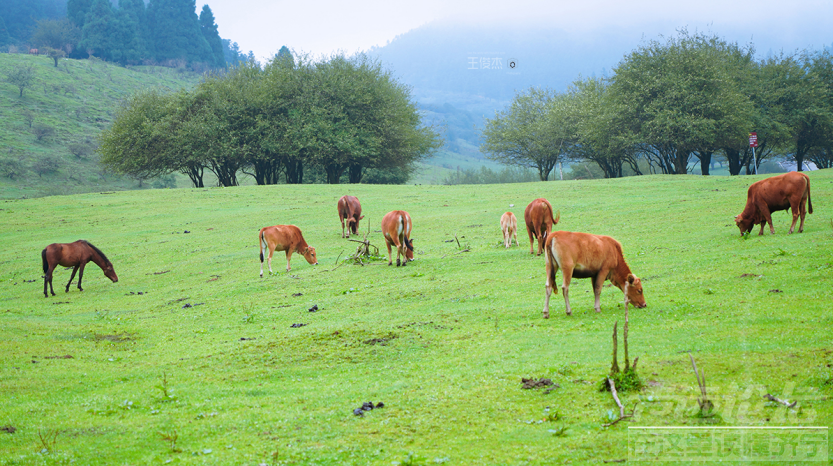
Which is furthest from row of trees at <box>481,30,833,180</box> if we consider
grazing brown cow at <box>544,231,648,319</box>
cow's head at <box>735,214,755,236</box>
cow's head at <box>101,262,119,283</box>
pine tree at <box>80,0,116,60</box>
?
pine tree at <box>80,0,116,60</box>

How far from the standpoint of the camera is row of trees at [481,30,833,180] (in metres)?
49.1

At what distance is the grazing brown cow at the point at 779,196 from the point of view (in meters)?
16.3

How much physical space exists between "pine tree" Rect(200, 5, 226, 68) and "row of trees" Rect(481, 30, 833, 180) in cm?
12837

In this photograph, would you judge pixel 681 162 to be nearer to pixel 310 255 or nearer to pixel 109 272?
pixel 310 255

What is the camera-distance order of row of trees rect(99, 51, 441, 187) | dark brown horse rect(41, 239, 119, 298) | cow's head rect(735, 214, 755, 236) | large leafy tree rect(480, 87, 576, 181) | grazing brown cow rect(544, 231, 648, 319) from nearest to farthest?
grazing brown cow rect(544, 231, 648, 319), cow's head rect(735, 214, 755, 236), dark brown horse rect(41, 239, 119, 298), row of trees rect(99, 51, 441, 187), large leafy tree rect(480, 87, 576, 181)

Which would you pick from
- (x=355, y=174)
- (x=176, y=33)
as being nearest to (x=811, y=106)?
(x=355, y=174)

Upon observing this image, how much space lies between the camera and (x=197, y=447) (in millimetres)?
6219

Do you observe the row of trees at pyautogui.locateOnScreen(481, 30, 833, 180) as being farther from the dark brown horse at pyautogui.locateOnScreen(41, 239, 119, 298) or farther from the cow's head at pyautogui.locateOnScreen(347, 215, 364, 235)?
the dark brown horse at pyautogui.locateOnScreen(41, 239, 119, 298)

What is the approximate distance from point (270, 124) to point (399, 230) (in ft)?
141

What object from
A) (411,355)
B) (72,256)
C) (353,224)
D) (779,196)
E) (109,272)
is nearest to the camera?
(411,355)

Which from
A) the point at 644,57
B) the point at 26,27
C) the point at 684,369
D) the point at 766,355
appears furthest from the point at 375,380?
the point at 26,27

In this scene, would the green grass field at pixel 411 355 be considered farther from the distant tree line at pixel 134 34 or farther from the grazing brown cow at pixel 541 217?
the distant tree line at pixel 134 34

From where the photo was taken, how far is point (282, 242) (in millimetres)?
20484

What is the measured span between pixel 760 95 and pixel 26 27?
21307 centimetres
